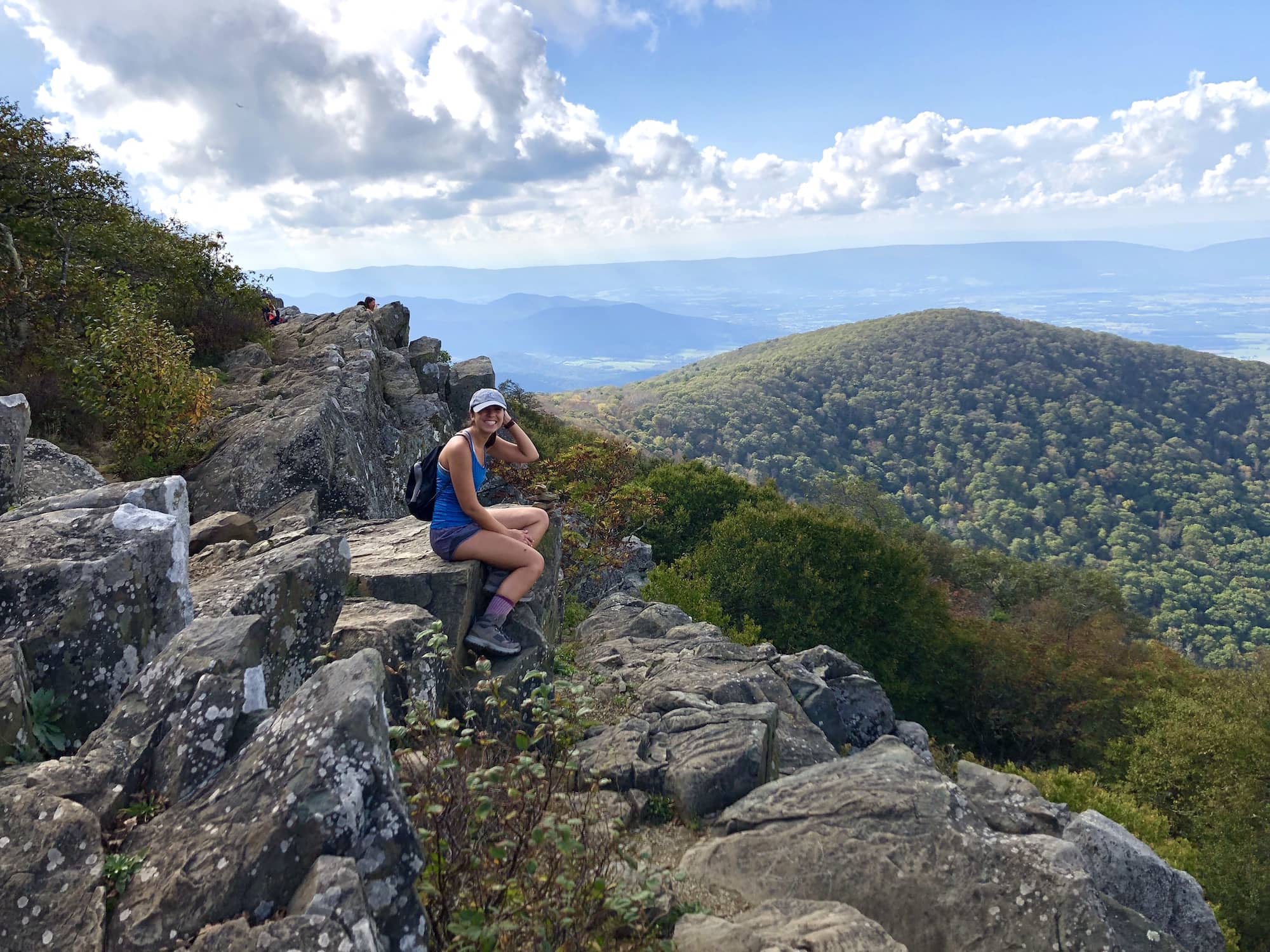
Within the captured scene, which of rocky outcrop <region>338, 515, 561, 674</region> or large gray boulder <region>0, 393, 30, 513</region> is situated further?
rocky outcrop <region>338, 515, 561, 674</region>

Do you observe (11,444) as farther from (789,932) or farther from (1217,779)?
(1217,779)

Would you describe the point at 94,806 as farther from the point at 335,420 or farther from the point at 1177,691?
the point at 1177,691

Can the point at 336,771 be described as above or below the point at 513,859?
above

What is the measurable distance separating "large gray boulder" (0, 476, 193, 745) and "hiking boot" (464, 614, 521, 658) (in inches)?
133

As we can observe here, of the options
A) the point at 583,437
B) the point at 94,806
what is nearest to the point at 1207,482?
the point at 583,437

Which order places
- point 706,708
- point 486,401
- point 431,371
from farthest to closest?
point 431,371
point 706,708
point 486,401

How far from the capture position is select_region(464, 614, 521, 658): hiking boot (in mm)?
8445

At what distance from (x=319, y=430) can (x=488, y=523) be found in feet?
26.2

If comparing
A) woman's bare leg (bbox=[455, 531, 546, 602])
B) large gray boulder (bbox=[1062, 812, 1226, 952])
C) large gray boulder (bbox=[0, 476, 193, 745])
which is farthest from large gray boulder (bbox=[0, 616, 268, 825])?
large gray boulder (bbox=[1062, 812, 1226, 952])

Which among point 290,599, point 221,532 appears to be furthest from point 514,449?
point 221,532

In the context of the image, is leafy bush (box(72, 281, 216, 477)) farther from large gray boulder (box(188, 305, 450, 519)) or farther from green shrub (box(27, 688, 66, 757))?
green shrub (box(27, 688, 66, 757))

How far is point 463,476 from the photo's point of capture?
762cm

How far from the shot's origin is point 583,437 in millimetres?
43344

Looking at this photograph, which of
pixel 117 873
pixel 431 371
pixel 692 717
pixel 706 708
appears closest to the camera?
pixel 117 873
